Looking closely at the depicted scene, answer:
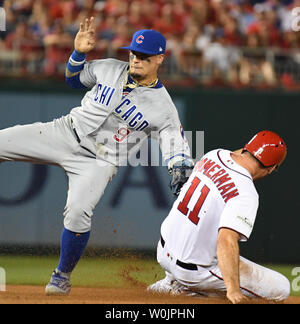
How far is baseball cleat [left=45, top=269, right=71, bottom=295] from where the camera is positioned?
5.69 meters

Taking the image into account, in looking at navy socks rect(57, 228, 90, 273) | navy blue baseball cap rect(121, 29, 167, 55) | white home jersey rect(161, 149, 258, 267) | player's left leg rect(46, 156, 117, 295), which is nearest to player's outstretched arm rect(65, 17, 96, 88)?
navy blue baseball cap rect(121, 29, 167, 55)

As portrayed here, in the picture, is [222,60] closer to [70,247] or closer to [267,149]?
[70,247]

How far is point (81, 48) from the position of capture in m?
5.70

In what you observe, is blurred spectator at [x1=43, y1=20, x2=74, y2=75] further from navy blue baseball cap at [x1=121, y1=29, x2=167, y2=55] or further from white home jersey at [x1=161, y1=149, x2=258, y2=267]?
A: white home jersey at [x1=161, y1=149, x2=258, y2=267]

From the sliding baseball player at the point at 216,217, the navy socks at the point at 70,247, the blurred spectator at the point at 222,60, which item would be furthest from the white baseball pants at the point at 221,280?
the blurred spectator at the point at 222,60

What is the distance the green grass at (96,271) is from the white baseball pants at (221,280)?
4.79 feet

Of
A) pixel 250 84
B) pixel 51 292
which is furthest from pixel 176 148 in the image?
pixel 250 84

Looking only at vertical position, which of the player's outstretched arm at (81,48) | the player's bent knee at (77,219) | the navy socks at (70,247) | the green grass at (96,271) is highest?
the player's outstretched arm at (81,48)

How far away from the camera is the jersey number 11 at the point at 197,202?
4891mm

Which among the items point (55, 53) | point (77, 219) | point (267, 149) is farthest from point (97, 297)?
point (55, 53)

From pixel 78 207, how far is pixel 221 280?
→ 1.32 m

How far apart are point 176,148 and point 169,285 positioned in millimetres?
1100

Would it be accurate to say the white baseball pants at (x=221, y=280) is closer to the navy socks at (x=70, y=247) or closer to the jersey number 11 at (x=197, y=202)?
the jersey number 11 at (x=197, y=202)

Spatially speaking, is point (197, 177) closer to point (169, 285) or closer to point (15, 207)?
point (169, 285)
